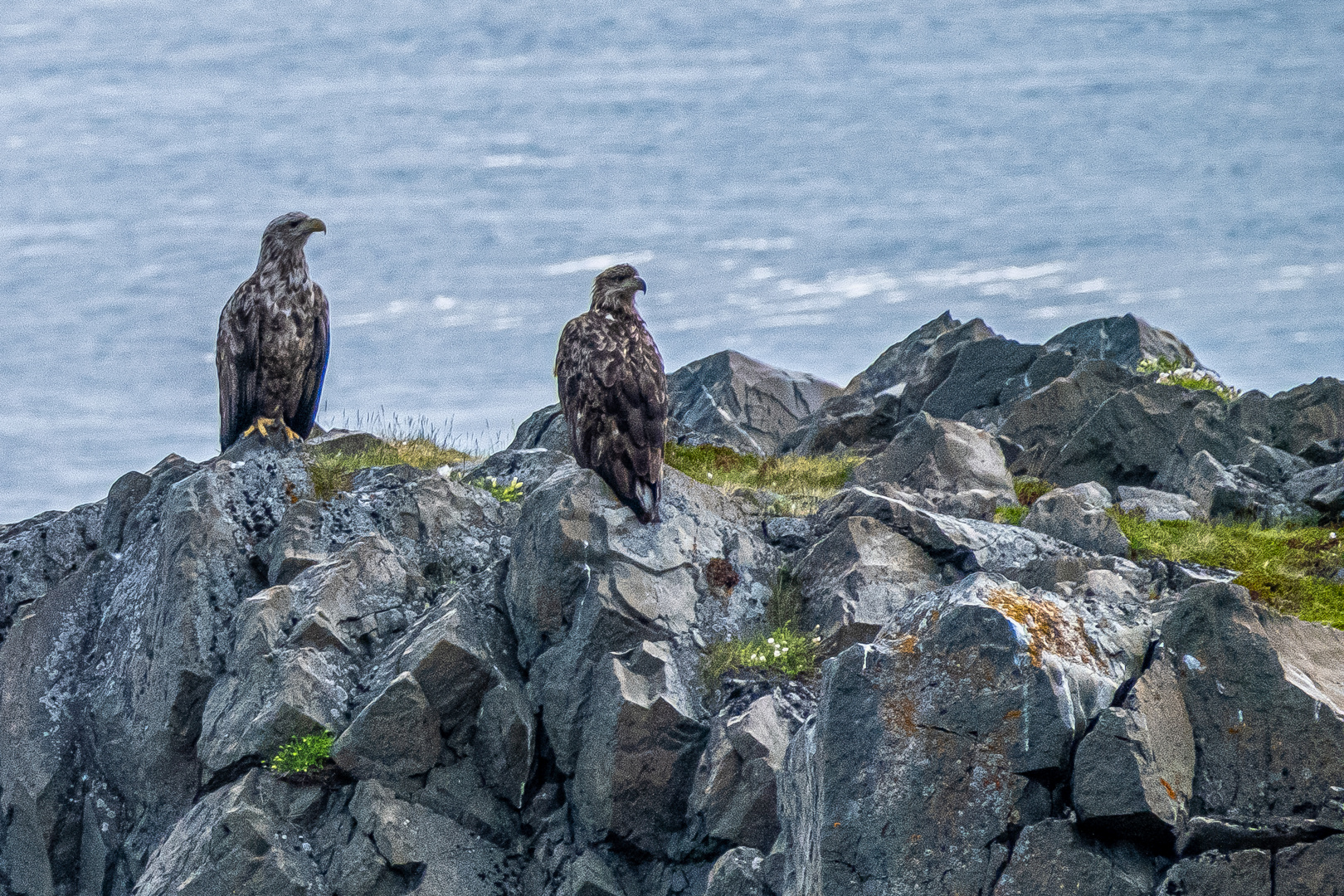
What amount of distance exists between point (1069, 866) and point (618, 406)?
7179mm

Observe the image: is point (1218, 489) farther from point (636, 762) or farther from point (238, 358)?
point (238, 358)

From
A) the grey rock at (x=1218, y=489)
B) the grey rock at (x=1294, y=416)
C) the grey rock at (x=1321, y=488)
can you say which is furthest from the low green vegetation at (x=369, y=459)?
the grey rock at (x=1294, y=416)

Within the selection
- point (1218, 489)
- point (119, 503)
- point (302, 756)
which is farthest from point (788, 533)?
point (1218, 489)

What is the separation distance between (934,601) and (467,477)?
30.3 feet

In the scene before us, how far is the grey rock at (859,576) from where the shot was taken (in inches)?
475

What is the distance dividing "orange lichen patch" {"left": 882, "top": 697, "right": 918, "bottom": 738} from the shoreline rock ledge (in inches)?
0.7

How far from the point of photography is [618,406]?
1251 centimetres

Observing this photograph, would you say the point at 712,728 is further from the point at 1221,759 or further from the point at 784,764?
the point at 1221,759


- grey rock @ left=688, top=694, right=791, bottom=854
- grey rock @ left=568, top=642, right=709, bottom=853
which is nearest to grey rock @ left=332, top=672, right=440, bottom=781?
grey rock @ left=568, top=642, right=709, bottom=853

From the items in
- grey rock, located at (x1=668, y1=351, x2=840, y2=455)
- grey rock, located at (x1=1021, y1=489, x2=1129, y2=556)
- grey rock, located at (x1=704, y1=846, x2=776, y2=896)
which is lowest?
grey rock, located at (x1=668, y1=351, x2=840, y2=455)

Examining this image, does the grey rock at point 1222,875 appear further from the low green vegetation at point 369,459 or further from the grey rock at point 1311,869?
the low green vegetation at point 369,459

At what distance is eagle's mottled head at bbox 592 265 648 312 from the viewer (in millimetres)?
13430

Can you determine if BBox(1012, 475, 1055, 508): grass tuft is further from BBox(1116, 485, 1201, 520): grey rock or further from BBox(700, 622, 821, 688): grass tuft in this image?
BBox(700, 622, 821, 688): grass tuft

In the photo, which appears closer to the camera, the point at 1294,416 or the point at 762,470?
the point at 762,470
